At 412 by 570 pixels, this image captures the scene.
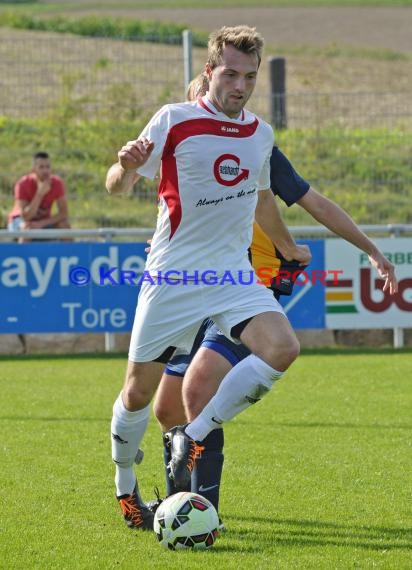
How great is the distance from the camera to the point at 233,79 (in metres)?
5.33

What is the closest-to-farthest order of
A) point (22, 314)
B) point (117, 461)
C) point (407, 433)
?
1. point (117, 461)
2. point (407, 433)
3. point (22, 314)

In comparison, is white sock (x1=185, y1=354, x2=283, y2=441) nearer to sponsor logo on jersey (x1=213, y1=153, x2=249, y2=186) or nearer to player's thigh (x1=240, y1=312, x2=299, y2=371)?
player's thigh (x1=240, y1=312, x2=299, y2=371)

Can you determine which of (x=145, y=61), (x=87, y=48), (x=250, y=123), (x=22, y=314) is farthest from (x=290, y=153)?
(x=250, y=123)

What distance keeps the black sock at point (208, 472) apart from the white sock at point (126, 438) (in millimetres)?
321

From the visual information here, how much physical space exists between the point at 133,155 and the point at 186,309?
2.42 feet

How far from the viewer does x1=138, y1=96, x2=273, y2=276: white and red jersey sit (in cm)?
535

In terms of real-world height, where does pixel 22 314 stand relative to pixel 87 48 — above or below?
below

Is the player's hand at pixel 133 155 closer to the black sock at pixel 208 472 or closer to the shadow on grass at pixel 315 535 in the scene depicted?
the black sock at pixel 208 472

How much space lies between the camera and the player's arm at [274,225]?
5.92 m

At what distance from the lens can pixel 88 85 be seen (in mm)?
17172

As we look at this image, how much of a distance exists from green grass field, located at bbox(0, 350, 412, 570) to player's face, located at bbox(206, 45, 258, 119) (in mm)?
1916

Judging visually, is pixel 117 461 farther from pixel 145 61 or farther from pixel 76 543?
pixel 145 61

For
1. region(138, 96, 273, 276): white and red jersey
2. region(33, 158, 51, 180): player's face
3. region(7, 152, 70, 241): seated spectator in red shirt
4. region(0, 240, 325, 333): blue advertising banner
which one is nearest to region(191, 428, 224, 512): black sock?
region(138, 96, 273, 276): white and red jersey

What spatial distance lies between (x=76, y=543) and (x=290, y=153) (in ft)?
36.8
